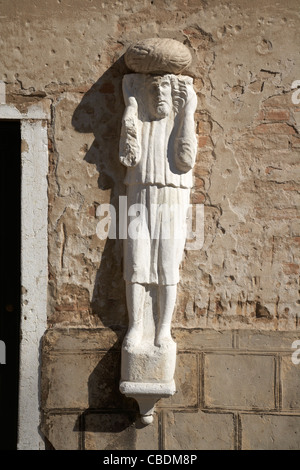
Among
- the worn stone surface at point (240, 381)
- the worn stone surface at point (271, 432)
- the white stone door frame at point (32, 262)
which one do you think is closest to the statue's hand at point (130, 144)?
the white stone door frame at point (32, 262)

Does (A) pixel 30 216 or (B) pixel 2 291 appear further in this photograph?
(B) pixel 2 291

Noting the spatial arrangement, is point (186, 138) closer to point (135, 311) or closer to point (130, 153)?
point (130, 153)

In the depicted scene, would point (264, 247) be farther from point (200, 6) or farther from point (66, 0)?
point (66, 0)

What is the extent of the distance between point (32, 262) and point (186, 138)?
1119mm

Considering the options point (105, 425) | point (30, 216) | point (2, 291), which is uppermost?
point (30, 216)

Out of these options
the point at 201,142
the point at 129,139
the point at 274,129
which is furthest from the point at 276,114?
the point at 129,139

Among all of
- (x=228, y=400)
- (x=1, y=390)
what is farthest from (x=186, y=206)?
(x=1, y=390)

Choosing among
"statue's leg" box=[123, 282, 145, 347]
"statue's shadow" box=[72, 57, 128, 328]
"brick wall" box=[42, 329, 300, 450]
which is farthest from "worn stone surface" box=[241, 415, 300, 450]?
"statue's shadow" box=[72, 57, 128, 328]

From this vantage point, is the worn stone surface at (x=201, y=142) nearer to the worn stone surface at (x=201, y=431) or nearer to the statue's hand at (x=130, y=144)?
the statue's hand at (x=130, y=144)

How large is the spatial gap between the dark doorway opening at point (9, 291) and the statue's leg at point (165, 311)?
45.0 inches

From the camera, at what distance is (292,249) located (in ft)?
12.0

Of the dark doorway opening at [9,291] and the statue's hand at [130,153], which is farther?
the dark doorway opening at [9,291]

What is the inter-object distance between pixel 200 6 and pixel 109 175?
3.58ft

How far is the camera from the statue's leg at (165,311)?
3549mm
